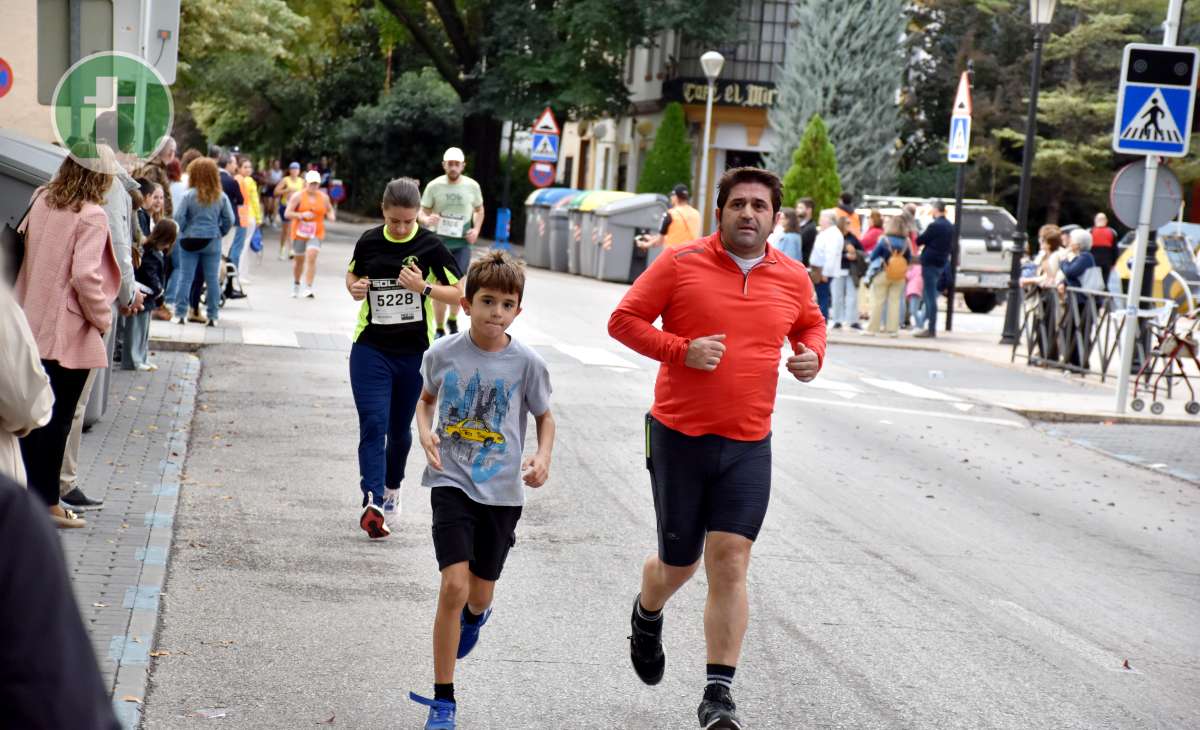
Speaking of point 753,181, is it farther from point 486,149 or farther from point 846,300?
point 486,149

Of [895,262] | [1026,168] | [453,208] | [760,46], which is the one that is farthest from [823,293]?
[760,46]

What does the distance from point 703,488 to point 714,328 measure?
1.79ft

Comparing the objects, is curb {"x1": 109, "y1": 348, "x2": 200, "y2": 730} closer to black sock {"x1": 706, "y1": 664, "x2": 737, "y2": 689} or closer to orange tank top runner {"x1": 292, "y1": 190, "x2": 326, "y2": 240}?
black sock {"x1": 706, "y1": 664, "x2": 737, "y2": 689}

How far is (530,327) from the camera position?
21.5m

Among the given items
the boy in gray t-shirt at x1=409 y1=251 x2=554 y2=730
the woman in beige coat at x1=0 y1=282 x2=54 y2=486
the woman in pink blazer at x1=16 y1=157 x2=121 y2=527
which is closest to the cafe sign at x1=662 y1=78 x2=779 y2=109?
the woman in pink blazer at x1=16 y1=157 x2=121 y2=527

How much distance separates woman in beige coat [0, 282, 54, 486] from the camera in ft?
10.3

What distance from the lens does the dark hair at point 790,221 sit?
2309 centimetres

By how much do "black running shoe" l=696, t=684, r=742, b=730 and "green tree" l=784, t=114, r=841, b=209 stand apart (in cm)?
2962

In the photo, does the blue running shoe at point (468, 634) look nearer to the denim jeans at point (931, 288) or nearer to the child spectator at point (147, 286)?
the child spectator at point (147, 286)

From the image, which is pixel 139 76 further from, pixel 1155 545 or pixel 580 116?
pixel 580 116

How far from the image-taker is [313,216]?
22.9m

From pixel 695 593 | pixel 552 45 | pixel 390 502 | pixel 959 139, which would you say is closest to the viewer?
pixel 695 593

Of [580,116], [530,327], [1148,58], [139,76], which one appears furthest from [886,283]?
[580,116]

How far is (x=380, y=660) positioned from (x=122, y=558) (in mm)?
1768
